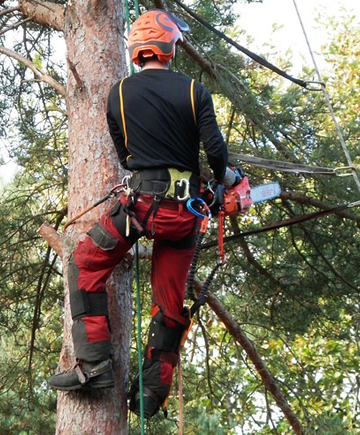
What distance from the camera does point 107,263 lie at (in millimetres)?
3238

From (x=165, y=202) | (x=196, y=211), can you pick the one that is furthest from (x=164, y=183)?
(x=196, y=211)

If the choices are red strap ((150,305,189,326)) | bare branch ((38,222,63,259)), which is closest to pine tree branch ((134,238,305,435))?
bare branch ((38,222,63,259))

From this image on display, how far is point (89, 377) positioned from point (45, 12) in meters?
2.41

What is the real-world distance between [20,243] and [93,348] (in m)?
3.51

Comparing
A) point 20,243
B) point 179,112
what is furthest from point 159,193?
point 20,243

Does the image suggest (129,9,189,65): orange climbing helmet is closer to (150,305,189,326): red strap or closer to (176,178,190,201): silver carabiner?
(176,178,190,201): silver carabiner

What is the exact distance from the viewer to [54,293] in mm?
6727

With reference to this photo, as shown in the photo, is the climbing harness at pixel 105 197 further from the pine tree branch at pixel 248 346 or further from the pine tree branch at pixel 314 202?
the pine tree branch at pixel 314 202

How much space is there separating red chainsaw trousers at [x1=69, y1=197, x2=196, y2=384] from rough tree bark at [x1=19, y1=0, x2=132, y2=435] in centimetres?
19

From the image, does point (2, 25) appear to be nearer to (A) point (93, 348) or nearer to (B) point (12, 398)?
(B) point (12, 398)

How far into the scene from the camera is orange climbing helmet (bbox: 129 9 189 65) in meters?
3.34

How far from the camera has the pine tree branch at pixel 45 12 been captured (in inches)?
175

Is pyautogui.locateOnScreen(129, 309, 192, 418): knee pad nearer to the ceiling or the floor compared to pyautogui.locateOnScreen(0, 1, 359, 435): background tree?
nearer to the floor

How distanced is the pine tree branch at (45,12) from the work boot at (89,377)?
→ 2102 millimetres
